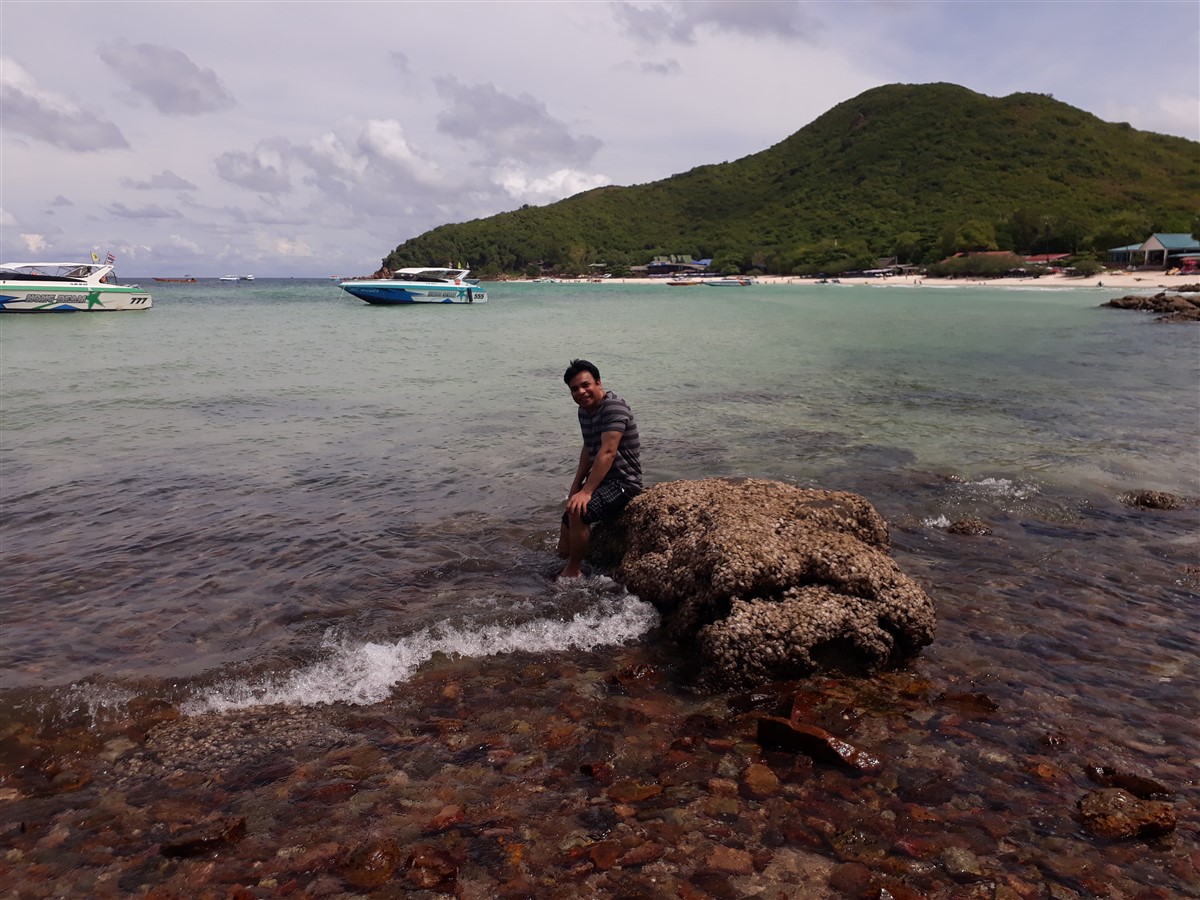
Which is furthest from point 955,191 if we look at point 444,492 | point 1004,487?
point 444,492

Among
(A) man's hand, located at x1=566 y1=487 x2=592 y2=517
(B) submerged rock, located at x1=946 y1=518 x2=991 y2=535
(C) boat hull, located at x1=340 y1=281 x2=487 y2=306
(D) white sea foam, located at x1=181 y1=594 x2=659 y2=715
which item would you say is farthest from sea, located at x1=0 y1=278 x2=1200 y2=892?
(C) boat hull, located at x1=340 y1=281 x2=487 y2=306

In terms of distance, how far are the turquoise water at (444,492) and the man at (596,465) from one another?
577 mm

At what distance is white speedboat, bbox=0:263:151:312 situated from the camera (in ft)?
165

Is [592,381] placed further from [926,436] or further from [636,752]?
[926,436]

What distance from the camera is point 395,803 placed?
4.20m

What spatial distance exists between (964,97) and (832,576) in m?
218

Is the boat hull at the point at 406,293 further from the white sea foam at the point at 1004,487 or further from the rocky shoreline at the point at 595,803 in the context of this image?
the rocky shoreline at the point at 595,803

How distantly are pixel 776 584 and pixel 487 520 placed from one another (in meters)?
4.47

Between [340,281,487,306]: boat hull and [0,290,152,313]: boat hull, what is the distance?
17382mm

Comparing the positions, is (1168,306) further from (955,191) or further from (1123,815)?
(955,191)

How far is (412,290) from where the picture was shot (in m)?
70.2

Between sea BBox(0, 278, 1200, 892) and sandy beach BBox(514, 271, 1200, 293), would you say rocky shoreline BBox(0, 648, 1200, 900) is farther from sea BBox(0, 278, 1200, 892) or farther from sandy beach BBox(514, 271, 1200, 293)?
sandy beach BBox(514, 271, 1200, 293)

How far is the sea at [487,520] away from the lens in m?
5.72

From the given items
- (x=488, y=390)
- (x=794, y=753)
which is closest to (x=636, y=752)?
(x=794, y=753)
